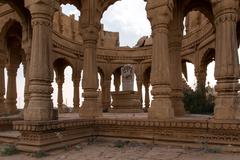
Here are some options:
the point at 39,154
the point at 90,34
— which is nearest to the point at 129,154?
the point at 39,154

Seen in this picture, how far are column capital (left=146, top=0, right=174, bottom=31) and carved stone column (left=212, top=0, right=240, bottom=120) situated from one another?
1232 millimetres

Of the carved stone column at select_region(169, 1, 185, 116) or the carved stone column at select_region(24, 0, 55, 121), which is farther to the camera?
the carved stone column at select_region(169, 1, 185, 116)

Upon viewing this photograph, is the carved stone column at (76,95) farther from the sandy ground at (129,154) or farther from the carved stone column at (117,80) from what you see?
the sandy ground at (129,154)

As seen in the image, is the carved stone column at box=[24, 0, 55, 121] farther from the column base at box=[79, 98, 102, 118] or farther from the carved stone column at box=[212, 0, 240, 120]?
the carved stone column at box=[212, 0, 240, 120]

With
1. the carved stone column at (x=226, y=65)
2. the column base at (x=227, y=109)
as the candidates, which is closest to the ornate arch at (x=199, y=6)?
the carved stone column at (x=226, y=65)

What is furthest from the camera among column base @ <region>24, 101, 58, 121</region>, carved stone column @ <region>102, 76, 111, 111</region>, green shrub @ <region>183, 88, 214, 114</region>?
carved stone column @ <region>102, 76, 111, 111</region>

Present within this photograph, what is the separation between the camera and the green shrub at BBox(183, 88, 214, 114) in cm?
1444

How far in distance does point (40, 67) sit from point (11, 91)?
9.55 metres

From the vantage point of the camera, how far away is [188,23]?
2069 centimetres

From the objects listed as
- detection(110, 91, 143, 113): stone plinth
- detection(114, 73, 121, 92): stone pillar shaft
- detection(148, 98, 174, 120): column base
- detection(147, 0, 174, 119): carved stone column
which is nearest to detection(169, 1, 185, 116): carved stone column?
detection(147, 0, 174, 119): carved stone column

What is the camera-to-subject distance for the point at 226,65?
19.6ft

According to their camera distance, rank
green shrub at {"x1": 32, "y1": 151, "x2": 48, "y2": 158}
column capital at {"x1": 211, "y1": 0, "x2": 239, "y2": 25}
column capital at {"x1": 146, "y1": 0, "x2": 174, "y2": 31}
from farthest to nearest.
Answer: column capital at {"x1": 146, "y1": 0, "x2": 174, "y2": 31}
column capital at {"x1": 211, "y1": 0, "x2": 239, "y2": 25}
green shrub at {"x1": 32, "y1": 151, "x2": 48, "y2": 158}

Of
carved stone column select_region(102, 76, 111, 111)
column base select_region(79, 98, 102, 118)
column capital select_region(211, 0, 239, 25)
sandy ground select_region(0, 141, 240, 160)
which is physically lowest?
sandy ground select_region(0, 141, 240, 160)

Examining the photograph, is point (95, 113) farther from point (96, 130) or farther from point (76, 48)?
point (76, 48)
